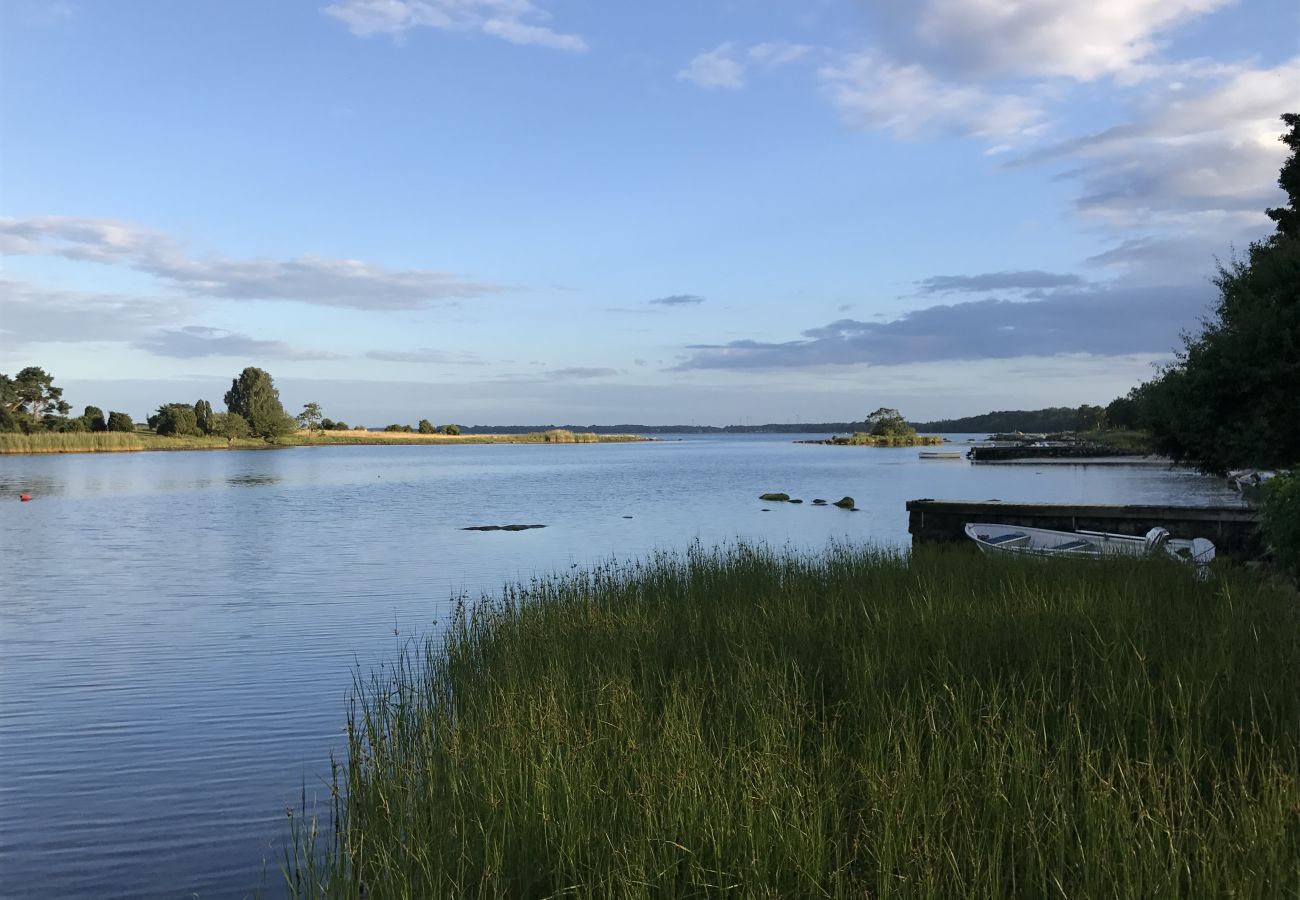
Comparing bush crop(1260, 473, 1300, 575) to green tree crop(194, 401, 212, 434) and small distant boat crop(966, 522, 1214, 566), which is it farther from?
green tree crop(194, 401, 212, 434)

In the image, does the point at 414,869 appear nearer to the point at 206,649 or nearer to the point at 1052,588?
the point at 1052,588

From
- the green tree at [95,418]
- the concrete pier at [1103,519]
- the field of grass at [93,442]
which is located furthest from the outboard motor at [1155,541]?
the green tree at [95,418]

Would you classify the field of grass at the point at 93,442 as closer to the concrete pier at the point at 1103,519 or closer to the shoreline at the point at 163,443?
the shoreline at the point at 163,443

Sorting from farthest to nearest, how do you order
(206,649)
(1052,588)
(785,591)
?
(206,649), (785,591), (1052,588)

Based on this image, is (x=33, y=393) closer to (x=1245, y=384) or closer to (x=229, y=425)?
(x=229, y=425)

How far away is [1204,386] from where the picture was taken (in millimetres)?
20031

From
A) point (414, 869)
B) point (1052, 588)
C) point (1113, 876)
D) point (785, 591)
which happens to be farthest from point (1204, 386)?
point (414, 869)

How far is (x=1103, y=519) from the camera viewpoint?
21.0 meters

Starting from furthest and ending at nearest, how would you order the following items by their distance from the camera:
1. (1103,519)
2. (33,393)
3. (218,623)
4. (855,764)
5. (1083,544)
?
(33,393) → (1103,519) → (1083,544) → (218,623) → (855,764)

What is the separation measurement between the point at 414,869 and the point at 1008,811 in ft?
10.9

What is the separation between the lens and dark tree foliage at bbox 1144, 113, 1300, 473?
59.8 ft

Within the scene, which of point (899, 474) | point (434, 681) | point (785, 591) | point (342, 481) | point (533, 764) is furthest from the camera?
point (899, 474)

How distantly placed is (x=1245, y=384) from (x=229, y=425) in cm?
13608

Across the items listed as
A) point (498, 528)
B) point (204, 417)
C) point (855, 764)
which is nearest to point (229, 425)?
point (204, 417)
